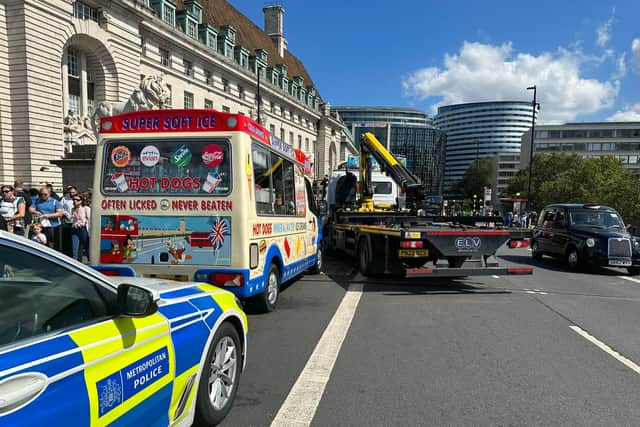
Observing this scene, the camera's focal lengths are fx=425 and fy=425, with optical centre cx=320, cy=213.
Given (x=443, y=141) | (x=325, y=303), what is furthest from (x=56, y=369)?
(x=443, y=141)

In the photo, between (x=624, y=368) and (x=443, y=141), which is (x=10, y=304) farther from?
(x=443, y=141)

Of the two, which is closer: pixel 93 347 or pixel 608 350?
pixel 93 347

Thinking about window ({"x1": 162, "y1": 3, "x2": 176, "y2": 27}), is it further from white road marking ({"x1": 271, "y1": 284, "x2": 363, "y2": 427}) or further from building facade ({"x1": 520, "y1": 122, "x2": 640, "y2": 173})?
building facade ({"x1": 520, "y1": 122, "x2": 640, "y2": 173})

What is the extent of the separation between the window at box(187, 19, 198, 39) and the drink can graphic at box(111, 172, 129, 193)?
4134 cm

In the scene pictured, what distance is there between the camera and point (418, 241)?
318 inches

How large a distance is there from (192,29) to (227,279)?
144ft

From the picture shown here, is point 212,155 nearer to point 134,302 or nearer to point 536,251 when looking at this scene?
point 134,302

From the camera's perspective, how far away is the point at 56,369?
5.57ft

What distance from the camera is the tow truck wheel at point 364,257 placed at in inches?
381

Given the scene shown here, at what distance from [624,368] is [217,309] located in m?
4.20

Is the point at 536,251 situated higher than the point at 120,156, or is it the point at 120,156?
the point at 120,156

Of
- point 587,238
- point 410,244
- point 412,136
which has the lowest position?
point 587,238

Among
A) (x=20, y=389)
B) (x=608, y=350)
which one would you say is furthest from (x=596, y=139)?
(x=20, y=389)

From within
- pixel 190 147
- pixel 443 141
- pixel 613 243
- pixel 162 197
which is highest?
pixel 443 141
